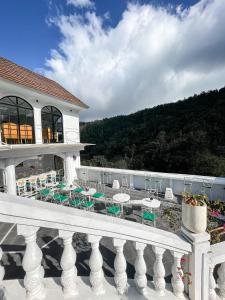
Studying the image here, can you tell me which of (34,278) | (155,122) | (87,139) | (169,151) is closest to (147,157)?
(169,151)

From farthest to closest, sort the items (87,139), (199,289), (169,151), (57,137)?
(87,139) < (169,151) < (57,137) < (199,289)

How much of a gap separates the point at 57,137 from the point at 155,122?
115ft

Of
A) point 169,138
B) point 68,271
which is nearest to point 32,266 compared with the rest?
point 68,271

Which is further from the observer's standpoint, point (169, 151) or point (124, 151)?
point (124, 151)

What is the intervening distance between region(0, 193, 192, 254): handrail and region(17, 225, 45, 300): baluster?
14 centimetres

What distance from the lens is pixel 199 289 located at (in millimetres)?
1954

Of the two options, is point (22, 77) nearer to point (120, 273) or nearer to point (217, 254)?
point (120, 273)

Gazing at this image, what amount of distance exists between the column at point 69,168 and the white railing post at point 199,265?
1315cm

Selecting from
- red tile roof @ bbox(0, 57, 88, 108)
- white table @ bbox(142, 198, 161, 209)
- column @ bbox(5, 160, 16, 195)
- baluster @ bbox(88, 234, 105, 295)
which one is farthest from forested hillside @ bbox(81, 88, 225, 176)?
baluster @ bbox(88, 234, 105, 295)

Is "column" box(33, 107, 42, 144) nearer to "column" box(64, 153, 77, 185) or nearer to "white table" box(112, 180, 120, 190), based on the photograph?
"column" box(64, 153, 77, 185)

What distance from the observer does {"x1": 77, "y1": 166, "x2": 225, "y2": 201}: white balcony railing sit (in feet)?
31.4

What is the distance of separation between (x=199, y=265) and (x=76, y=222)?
1.55 metres

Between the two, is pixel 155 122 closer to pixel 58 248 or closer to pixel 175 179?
pixel 175 179

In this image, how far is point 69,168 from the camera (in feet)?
48.1
